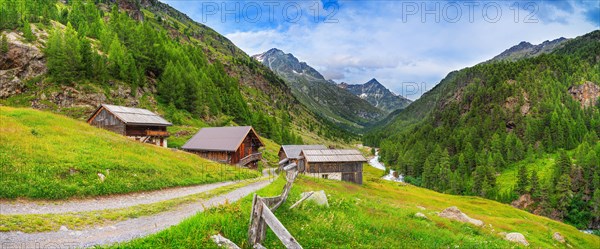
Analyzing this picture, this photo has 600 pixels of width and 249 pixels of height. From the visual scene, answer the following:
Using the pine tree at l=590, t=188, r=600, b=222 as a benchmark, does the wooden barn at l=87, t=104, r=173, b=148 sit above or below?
above

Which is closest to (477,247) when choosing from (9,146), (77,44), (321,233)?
(321,233)

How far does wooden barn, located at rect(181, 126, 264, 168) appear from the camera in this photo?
5953 cm

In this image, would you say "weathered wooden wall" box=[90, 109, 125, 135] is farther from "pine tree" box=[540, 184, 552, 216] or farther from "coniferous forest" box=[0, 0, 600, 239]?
"pine tree" box=[540, 184, 552, 216]

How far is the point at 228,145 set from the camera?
59.9 metres

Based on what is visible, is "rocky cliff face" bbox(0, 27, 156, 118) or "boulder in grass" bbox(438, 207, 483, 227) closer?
"boulder in grass" bbox(438, 207, 483, 227)

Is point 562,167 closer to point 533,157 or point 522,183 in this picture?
point 522,183

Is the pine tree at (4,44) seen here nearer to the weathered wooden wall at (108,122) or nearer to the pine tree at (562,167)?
the weathered wooden wall at (108,122)

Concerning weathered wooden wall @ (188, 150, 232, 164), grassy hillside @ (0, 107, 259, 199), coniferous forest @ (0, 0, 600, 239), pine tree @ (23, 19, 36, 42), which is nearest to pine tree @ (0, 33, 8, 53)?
coniferous forest @ (0, 0, 600, 239)

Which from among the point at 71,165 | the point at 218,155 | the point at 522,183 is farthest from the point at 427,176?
the point at 71,165

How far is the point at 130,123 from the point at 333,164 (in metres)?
42.7

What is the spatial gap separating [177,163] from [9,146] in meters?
15.7

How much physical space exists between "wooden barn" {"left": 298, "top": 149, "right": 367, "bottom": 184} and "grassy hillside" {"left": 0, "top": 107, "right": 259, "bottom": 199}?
3188cm

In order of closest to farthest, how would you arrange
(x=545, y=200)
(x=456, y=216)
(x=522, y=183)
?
(x=456, y=216)
(x=545, y=200)
(x=522, y=183)

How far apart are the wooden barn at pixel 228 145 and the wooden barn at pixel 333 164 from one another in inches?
453
